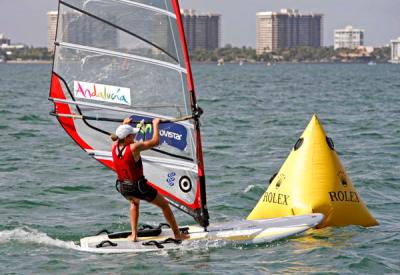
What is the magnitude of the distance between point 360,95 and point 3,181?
95.5ft

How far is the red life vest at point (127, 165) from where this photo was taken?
30.9 ft

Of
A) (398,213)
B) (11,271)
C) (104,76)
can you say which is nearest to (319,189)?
(398,213)

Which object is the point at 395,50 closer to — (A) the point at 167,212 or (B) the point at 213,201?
(B) the point at 213,201

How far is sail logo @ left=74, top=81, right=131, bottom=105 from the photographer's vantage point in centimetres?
989

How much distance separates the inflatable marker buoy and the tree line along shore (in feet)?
528

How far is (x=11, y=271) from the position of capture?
30.4 ft

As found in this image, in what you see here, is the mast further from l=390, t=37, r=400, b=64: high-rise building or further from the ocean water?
l=390, t=37, r=400, b=64: high-rise building

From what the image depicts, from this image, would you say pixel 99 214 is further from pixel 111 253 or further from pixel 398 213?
pixel 398 213

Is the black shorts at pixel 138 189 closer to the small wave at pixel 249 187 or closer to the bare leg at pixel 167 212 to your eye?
the bare leg at pixel 167 212

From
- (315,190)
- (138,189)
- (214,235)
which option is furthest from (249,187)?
(138,189)

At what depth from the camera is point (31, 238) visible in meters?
10.4

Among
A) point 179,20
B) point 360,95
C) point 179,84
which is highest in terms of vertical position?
point 179,20

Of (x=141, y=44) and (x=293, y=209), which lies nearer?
(x=141, y=44)

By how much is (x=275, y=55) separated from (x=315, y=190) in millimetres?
177674
